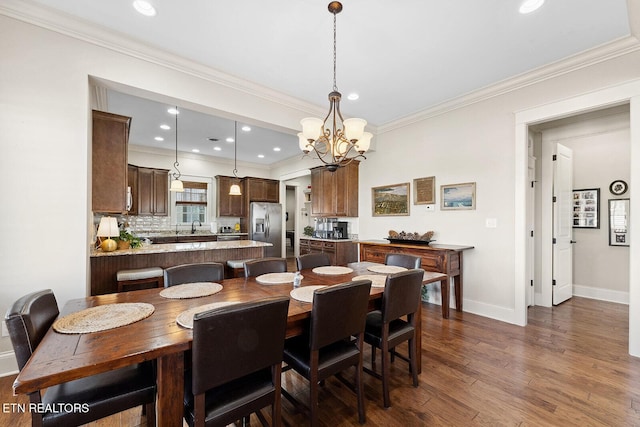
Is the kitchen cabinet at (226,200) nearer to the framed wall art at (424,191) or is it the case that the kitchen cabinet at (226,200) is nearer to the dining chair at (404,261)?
the framed wall art at (424,191)

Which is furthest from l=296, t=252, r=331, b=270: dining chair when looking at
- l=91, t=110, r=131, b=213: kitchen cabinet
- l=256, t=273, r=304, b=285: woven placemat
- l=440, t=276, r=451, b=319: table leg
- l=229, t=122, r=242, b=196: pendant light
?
l=229, t=122, r=242, b=196: pendant light

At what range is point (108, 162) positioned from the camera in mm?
2930

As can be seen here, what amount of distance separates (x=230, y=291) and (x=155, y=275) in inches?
64.7

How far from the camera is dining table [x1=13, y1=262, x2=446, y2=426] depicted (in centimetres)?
98

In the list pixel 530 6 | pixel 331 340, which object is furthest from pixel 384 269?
pixel 530 6

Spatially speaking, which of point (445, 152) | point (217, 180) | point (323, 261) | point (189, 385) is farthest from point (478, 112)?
point (217, 180)

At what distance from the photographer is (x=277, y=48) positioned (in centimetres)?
271

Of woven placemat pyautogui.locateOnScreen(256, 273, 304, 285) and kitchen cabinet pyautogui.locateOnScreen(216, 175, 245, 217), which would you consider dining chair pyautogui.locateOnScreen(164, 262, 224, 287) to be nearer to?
woven placemat pyautogui.locateOnScreen(256, 273, 304, 285)

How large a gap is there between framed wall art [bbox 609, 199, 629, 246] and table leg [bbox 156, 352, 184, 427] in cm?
582

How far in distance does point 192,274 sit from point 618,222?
583cm

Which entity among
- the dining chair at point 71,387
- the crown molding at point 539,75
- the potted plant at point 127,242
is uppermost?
the crown molding at point 539,75

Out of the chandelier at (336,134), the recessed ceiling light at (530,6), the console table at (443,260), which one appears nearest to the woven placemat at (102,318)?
the chandelier at (336,134)

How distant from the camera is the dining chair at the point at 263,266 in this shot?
2526 mm

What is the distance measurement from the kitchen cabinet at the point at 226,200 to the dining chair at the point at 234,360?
6.17 meters
